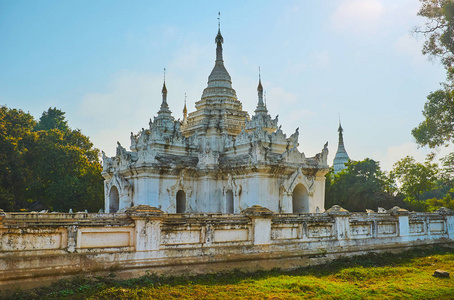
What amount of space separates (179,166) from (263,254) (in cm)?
1144

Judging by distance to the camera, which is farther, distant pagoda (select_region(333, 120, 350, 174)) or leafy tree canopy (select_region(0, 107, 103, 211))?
distant pagoda (select_region(333, 120, 350, 174))

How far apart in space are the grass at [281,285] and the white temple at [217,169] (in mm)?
9101

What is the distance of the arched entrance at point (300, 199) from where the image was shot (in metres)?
24.6

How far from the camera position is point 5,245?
31.4 ft

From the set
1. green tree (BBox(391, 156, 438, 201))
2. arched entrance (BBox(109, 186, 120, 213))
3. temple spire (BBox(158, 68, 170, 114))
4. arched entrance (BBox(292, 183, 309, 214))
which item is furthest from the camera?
green tree (BBox(391, 156, 438, 201))

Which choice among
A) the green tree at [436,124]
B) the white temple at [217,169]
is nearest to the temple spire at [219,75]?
the white temple at [217,169]

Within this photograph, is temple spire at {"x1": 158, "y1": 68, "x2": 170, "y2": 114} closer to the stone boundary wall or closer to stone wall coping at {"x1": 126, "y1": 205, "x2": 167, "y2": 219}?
the stone boundary wall

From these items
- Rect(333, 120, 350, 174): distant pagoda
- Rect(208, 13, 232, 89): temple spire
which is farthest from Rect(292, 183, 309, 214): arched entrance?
Rect(333, 120, 350, 174): distant pagoda

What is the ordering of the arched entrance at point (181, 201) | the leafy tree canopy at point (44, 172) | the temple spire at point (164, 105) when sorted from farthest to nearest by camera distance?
the leafy tree canopy at point (44, 172) → the temple spire at point (164, 105) → the arched entrance at point (181, 201)

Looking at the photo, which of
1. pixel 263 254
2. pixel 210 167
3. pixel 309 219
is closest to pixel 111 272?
pixel 263 254

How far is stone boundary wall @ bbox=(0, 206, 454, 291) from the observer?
9820 mm

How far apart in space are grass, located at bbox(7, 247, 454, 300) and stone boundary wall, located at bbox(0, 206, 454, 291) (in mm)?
382

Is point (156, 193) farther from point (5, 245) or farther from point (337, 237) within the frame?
point (5, 245)

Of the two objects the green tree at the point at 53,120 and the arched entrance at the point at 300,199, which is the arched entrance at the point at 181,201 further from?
the green tree at the point at 53,120
